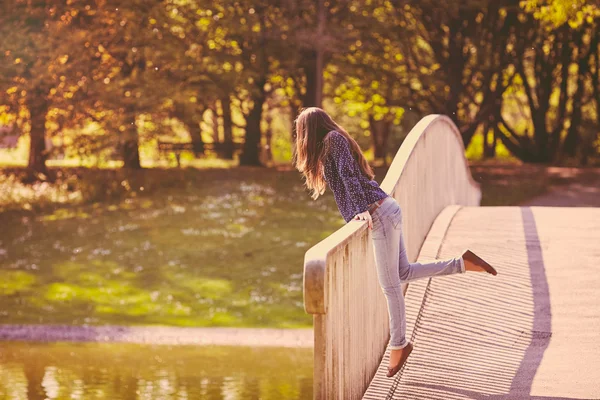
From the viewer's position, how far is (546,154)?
120 ft

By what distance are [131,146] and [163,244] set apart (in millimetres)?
5939

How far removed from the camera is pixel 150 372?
12.8 m

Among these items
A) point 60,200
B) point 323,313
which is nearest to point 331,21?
point 60,200

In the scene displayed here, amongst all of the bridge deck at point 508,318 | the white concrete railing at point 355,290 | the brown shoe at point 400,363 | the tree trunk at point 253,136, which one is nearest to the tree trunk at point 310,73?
the tree trunk at point 253,136

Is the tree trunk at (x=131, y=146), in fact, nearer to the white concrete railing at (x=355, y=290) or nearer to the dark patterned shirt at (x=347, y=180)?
the white concrete railing at (x=355, y=290)

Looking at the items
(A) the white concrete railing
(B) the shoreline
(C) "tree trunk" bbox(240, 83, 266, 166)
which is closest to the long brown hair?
(A) the white concrete railing

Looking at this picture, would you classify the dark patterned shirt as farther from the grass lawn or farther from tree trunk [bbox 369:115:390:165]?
tree trunk [bbox 369:115:390:165]

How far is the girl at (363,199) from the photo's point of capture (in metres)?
6.43

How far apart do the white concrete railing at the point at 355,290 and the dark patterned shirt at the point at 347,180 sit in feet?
0.49

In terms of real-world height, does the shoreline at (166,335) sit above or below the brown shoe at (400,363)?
below

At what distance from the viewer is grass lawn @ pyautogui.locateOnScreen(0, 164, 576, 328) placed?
17.7 meters

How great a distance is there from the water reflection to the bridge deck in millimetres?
2817

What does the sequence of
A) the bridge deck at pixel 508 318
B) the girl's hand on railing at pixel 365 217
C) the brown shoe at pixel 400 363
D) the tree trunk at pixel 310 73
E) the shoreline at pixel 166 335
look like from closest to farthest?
the girl's hand on railing at pixel 365 217 → the brown shoe at pixel 400 363 → the bridge deck at pixel 508 318 → the shoreline at pixel 166 335 → the tree trunk at pixel 310 73

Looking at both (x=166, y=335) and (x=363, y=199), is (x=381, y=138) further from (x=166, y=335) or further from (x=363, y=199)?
(x=363, y=199)
